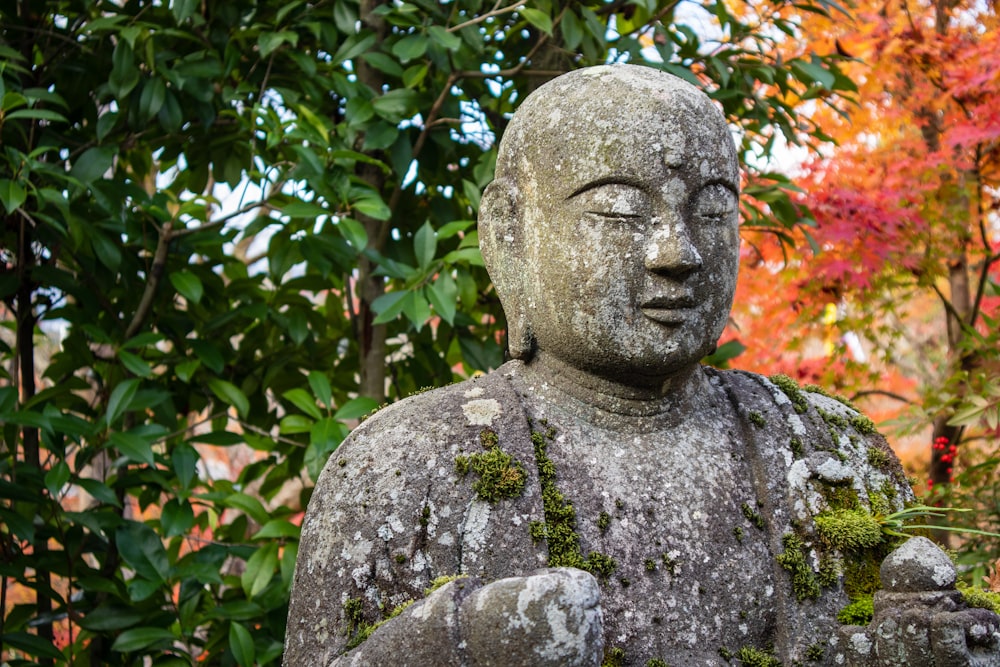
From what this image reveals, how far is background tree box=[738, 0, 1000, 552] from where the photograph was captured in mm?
5598

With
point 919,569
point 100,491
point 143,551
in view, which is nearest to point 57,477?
point 100,491

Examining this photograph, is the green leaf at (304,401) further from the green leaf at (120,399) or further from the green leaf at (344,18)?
the green leaf at (344,18)

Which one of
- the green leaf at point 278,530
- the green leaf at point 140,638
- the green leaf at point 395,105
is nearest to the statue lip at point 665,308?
the green leaf at point 278,530

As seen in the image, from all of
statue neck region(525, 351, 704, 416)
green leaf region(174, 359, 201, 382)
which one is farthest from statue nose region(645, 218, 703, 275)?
green leaf region(174, 359, 201, 382)

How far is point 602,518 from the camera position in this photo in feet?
9.41

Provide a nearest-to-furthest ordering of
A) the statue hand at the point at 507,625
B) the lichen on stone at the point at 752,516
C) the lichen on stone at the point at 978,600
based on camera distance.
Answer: the statue hand at the point at 507,625 < the lichen on stone at the point at 978,600 < the lichen on stone at the point at 752,516

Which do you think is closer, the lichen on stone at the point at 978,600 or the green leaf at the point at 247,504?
the lichen on stone at the point at 978,600

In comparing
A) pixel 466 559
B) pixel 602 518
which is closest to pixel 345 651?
pixel 466 559

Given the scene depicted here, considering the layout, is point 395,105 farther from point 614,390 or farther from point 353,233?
point 614,390

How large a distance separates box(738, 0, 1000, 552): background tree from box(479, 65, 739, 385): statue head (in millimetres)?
2564

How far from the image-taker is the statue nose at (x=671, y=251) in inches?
112

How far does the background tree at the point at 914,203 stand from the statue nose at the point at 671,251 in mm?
2682

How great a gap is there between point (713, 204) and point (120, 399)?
97.3 inches

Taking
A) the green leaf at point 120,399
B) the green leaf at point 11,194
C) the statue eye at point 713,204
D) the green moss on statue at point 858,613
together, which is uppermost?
the green leaf at point 11,194
